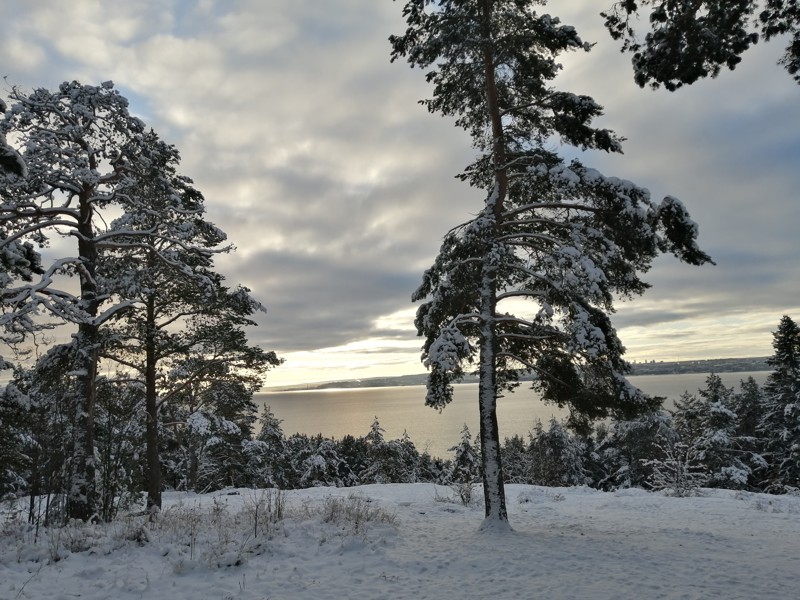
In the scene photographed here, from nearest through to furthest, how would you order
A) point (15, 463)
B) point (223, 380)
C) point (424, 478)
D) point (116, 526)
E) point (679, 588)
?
point (679, 588) → point (116, 526) → point (15, 463) → point (223, 380) → point (424, 478)

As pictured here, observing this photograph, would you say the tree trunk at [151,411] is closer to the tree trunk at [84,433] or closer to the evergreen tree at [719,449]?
the tree trunk at [84,433]

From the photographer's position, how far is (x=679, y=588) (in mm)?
6078

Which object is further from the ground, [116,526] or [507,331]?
[507,331]

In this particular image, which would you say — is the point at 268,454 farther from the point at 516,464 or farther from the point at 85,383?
the point at 516,464

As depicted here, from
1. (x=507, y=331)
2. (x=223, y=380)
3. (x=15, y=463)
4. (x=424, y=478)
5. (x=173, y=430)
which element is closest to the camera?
(x=15, y=463)

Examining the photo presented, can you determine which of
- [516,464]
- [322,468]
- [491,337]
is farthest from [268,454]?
[491,337]

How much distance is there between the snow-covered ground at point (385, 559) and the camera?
5.87 m

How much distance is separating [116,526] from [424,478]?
50.5 m

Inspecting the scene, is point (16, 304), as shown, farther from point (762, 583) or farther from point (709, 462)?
point (709, 462)

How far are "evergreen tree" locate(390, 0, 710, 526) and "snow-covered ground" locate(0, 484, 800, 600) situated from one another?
219cm

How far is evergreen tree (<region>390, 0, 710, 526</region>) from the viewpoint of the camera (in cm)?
891

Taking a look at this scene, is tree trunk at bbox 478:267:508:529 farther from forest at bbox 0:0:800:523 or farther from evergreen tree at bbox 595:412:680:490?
evergreen tree at bbox 595:412:680:490

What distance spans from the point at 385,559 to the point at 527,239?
25.1 ft

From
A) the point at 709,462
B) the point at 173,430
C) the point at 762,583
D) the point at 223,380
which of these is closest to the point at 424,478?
the point at 709,462
